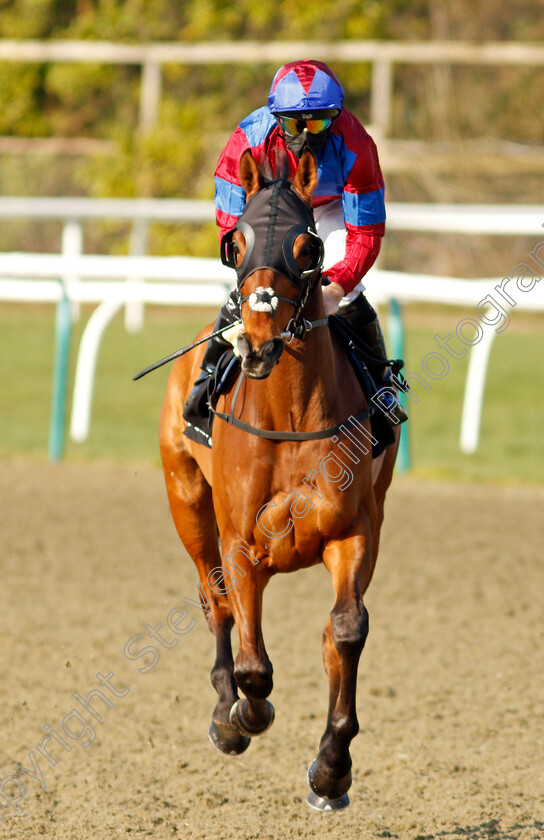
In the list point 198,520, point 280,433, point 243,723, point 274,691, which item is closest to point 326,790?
point 243,723

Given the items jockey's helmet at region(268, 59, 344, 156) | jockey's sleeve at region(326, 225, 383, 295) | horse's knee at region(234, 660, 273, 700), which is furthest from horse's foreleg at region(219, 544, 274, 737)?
jockey's helmet at region(268, 59, 344, 156)

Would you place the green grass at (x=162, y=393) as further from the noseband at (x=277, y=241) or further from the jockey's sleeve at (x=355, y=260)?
the noseband at (x=277, y=241)

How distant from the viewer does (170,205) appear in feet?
35.7

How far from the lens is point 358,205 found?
3535 mm

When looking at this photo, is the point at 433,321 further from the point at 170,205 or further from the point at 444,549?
the point at 444,549

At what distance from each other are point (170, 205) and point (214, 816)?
8.07m

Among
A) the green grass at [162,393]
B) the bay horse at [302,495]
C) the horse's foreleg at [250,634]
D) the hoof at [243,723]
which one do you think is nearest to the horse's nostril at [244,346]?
the bay horse at [302,495]

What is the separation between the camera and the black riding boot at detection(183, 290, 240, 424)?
379 cm

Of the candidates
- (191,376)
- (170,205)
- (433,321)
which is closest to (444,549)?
(191,376)

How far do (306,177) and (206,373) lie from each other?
0.93 m

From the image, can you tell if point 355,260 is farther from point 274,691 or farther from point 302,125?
point 274,691

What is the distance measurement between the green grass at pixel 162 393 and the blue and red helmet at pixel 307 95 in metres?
5.38

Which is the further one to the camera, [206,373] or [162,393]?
[162,393]

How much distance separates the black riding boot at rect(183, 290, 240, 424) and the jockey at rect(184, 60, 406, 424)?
0.05 m
